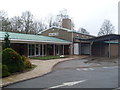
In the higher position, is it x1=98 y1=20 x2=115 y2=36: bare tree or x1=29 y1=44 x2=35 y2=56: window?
x1=98 y1=20 x2=115 y2=36: bare tree

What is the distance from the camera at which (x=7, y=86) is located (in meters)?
7.74

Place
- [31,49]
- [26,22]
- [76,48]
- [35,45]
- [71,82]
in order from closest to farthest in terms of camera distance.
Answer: [71,82]
[31,49]
[35,45]
[76,48]
[26,22]

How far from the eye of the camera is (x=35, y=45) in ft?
83.9

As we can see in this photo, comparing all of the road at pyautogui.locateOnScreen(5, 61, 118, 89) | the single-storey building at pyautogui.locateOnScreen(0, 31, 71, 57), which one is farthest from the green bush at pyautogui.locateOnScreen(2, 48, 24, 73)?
the single-storey building at pyautogui.locateOnScreen(0, 31, 71, 57)

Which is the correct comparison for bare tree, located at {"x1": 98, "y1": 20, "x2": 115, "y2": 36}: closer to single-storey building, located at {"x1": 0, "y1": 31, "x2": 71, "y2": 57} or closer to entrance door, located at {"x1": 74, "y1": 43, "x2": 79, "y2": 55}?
entrance door, located at {"x1": 74, "y1": 43, "x2": 79, "y2": 55}

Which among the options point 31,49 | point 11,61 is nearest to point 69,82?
point 11,61

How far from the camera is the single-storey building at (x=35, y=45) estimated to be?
22.0 meters

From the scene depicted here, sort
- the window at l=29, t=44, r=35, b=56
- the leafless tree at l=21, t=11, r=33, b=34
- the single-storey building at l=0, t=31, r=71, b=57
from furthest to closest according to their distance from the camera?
the leafless tree at l=21, t=11, r=33, b=34 → the window at l=29, t=44, r=35, b=56 → the single-storey building at l=0, t=31, r=71, b=57

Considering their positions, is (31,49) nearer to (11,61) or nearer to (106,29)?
(11,61)

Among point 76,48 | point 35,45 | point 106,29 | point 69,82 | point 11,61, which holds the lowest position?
point 69,82

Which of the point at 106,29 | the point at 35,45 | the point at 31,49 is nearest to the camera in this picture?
the point at 31,49

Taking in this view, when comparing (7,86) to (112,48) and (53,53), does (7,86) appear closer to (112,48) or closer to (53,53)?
(53,53)

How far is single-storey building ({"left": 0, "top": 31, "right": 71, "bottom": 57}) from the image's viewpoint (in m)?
22.0

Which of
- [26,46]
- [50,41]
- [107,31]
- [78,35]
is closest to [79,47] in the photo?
[78,35]
